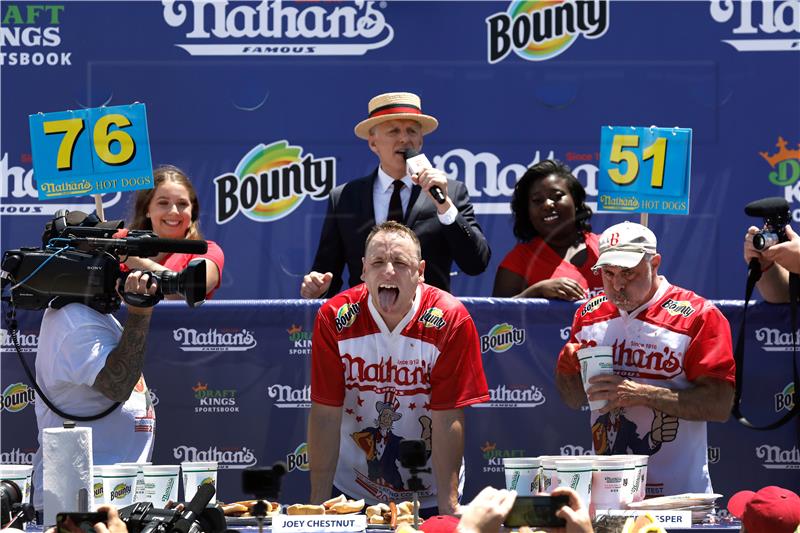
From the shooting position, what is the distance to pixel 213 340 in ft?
20.0

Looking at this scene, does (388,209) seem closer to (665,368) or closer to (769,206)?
(665,368)

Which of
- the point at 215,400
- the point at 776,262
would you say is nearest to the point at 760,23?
the point at 776,262

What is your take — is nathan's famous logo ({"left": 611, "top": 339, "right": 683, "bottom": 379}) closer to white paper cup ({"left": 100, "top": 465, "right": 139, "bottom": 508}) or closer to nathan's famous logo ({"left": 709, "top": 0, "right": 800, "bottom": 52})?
white paper cup ({"left": 100, "top": 465, "right": 139, "bottom": 508})

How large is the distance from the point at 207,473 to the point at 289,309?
5.75ft

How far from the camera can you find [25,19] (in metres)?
7.21

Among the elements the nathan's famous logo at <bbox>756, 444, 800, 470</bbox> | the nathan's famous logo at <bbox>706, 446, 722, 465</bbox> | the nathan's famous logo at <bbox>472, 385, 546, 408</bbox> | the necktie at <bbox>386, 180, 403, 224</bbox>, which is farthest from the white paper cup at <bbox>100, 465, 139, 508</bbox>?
Answer: the nathan's famous logo at <bbox>756, 444, 800, 470</bbox>

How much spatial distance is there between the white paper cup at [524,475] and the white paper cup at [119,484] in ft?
4.00

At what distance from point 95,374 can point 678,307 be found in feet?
7.64

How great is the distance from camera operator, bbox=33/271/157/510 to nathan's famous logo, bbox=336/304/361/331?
2.46 ft

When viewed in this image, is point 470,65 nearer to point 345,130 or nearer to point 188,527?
point 345,130

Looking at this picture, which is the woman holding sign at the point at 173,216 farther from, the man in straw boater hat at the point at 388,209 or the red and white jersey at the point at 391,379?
the red and white jersey at the point at 391,379

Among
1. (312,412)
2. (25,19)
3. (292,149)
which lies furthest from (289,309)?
(25,19)

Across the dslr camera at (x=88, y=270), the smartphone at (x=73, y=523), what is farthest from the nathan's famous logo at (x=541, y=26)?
the smartphone at (x=73, y=523)

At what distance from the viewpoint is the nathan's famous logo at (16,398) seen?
605cm
